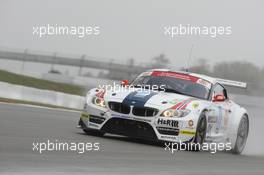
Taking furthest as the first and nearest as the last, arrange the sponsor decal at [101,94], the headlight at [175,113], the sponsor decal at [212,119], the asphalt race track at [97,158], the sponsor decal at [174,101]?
1. the sponsor decal at [212,119]
2. the sponsor decal at [101,94]
3. the sponsor decal at [174,101]
4. the headlight at [175,113]
5. the asphalt race track at [97,158]

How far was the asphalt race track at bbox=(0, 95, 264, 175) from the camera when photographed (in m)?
6.74

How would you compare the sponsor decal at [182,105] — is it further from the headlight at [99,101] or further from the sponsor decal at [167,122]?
the headlight at [99,101]

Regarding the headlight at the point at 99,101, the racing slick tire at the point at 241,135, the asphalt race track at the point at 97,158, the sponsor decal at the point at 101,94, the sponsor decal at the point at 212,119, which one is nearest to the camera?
the asphalt race track at the point at 97,158

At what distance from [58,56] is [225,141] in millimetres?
19660

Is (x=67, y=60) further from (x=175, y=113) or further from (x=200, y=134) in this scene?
(x=175, y=113)

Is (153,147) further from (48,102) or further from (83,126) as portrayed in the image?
(48,102)

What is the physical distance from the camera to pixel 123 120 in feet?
33.2

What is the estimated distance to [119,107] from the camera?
1014 centimetres

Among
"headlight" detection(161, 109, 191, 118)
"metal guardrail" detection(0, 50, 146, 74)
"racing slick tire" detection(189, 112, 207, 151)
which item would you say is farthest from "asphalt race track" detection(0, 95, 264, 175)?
"metal guardrail" detection(0, 50, 146, 74)

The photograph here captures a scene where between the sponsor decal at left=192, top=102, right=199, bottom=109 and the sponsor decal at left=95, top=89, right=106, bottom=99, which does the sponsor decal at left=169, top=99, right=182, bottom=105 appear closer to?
the sponsor decal at left=192, top=102, right=199, bottom=109

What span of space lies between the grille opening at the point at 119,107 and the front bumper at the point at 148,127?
5cm

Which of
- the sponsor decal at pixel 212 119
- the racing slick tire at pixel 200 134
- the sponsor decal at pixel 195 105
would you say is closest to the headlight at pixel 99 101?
the sponsor decal at pixel 195 105

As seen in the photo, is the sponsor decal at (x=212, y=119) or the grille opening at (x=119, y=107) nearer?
the grille opening at (x=119, y=107)

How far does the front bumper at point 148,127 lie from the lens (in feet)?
32.9
